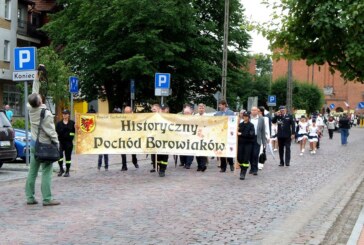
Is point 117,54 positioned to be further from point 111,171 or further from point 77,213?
point 77,213

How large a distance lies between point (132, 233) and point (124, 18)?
2818cm

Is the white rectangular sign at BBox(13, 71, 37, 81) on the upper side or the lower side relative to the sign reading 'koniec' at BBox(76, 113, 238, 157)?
upper

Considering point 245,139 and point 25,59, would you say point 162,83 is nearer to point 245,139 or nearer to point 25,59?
point 25,59

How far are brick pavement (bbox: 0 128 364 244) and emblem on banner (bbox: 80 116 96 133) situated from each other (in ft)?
3.88

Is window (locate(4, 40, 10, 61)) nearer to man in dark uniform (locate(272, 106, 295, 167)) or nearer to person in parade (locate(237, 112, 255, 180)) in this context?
man in dark uniform (locate(272, 106, 295, 167))

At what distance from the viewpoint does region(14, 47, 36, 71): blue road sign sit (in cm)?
1633

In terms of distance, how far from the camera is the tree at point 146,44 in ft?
115

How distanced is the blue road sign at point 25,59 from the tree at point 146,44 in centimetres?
1778

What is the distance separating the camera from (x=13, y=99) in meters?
47.4

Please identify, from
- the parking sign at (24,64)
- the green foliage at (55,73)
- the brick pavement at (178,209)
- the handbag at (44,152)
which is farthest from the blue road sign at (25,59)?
the green foliage at (55,73)

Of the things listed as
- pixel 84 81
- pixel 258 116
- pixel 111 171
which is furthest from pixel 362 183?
pixel 84 81

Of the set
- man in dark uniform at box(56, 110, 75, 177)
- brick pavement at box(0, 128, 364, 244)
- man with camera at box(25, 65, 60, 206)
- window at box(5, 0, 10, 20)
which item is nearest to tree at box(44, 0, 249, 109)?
window at box(5, 0, 10, 20)

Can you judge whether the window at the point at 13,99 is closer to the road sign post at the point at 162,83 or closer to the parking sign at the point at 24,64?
the road sign post at the point at 162,83

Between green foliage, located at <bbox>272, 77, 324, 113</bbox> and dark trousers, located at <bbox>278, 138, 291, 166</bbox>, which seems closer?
dark trousers, located at <bbox>278, 138, 291, 166</bbox>
